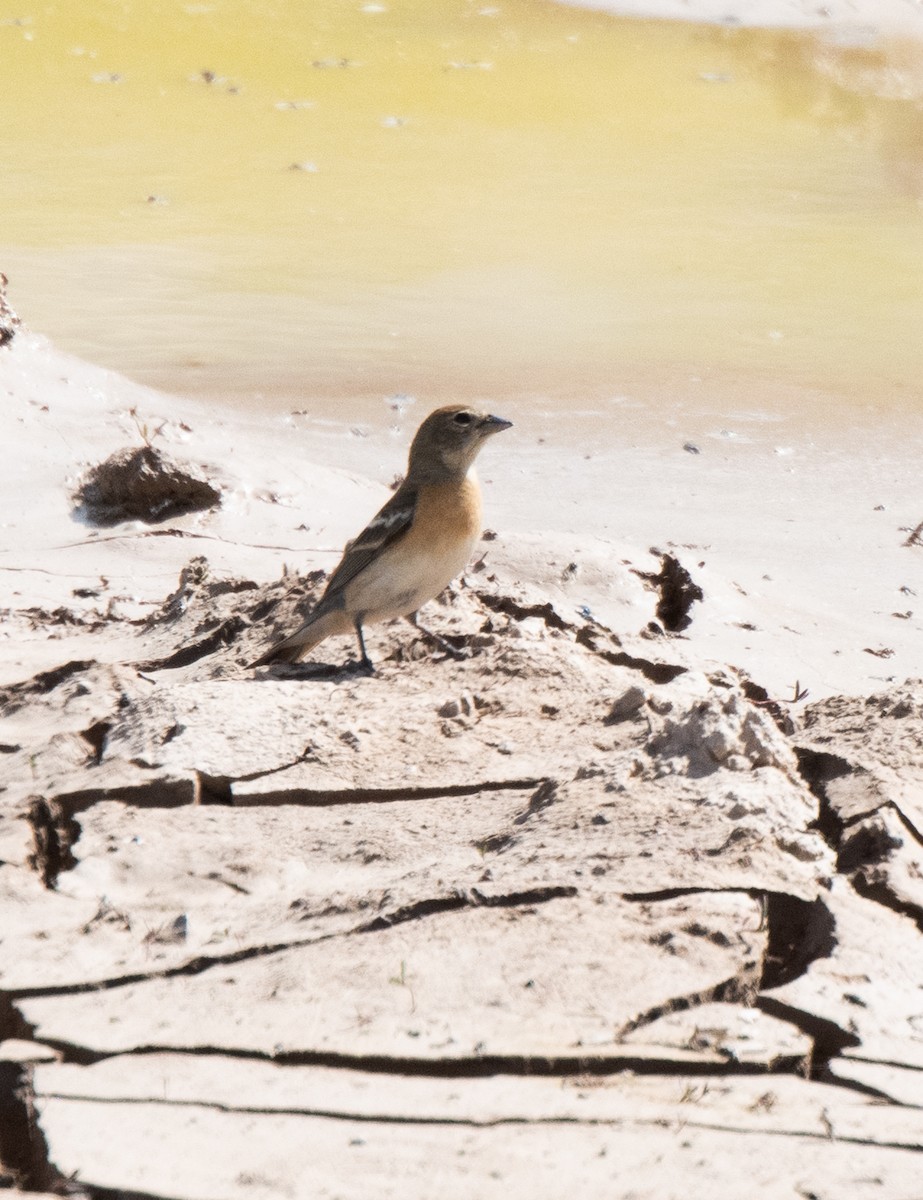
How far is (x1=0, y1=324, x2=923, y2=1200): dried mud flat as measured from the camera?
2549 mm

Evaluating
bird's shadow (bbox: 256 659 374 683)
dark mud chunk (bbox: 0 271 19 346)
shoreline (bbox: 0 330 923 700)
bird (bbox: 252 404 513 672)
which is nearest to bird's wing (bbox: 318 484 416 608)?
bird (bbox: 252 404 513 672)

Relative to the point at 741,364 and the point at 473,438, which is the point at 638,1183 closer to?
the point at 473,438

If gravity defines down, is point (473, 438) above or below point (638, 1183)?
above

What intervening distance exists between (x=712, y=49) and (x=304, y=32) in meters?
4.25

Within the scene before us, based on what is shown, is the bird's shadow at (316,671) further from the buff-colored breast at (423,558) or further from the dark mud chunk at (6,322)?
the dark mud chunk at (6,322)

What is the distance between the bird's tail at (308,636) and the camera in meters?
4.69

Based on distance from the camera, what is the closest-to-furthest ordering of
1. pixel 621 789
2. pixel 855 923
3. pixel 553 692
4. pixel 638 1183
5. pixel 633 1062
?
pixel 638 1183
pixel 633 1062
pixel 855 923
pixel 621 789
pixel 553 692

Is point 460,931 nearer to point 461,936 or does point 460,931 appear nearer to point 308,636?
point 461,936

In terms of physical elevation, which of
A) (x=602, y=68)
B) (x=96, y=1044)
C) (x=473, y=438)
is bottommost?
(x=96, y=1044)

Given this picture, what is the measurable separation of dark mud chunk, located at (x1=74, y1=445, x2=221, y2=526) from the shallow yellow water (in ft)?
7.69

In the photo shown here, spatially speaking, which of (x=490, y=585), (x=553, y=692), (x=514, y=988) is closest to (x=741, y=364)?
(x=490, y=585)

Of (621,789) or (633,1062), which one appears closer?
(633,1062)

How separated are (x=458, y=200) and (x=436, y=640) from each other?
8.31 metres

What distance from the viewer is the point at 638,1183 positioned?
2.44 metres
